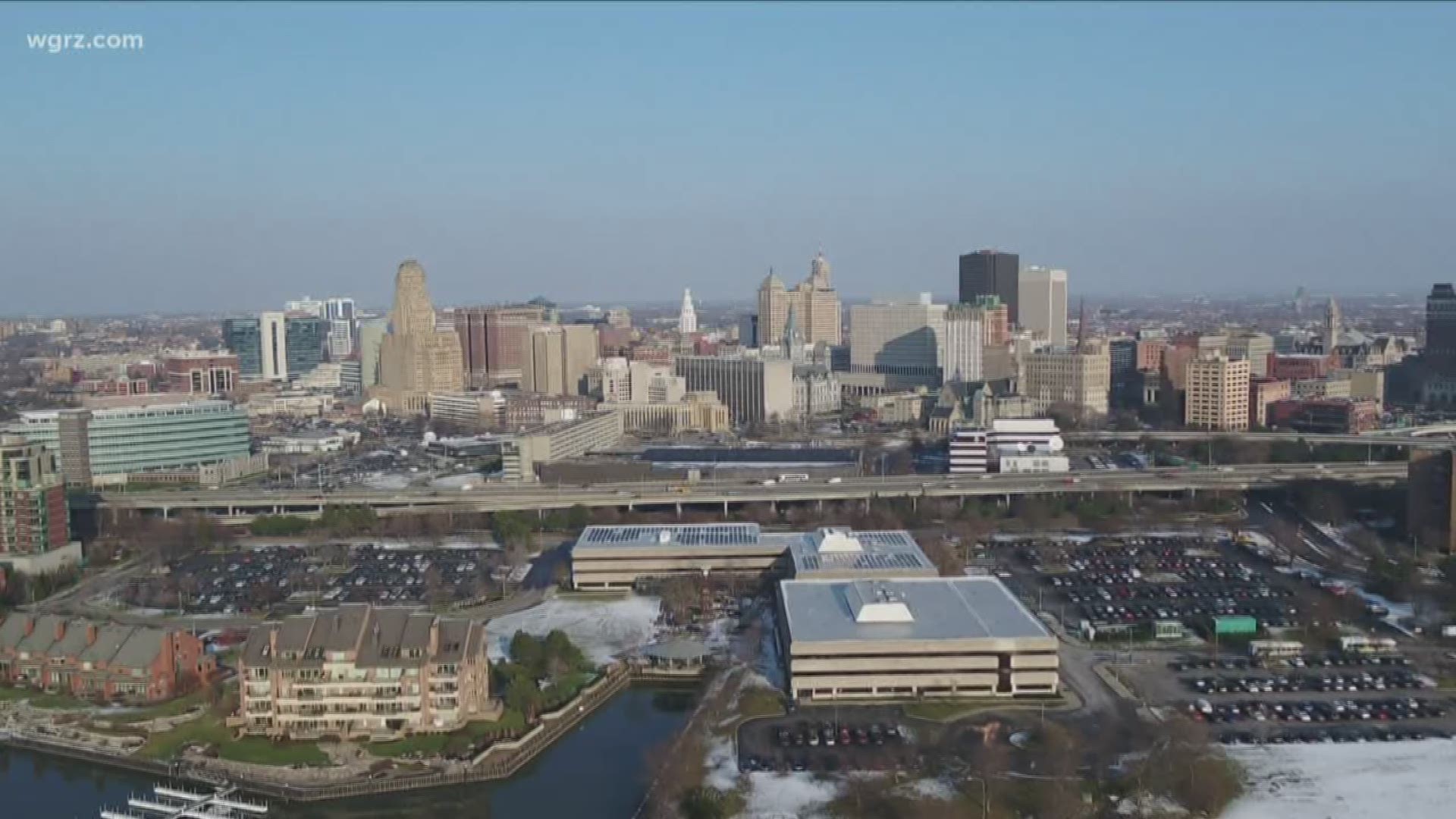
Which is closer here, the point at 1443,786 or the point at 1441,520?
the point at 1443,786

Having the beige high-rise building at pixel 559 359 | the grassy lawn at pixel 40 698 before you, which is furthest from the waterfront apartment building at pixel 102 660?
the beige high-rise building at pixel 559 359

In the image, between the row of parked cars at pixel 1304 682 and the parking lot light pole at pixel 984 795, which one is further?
the row of parked cars at pixel 1304 682

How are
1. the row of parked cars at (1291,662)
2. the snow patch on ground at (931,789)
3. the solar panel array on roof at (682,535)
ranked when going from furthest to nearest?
the solar panel array on roof at (682,535)
the row of parked cars at (1291,662)
the snow patch on ground at (931,789)

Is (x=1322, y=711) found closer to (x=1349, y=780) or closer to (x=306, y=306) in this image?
(x=1349, y=780)

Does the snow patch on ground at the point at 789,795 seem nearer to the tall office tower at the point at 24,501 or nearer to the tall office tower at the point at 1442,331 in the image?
the tall office tower at the point at 24,501

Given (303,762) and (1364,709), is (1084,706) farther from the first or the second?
(303,762)

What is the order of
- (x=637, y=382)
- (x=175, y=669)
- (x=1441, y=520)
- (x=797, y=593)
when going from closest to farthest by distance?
1. (x=175, y=669)
2. (x=797, y=593)
3. (x=1441, y=520)
4. (x=637, y=382)

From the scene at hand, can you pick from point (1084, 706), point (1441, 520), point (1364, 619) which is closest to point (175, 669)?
point (1084, 706)
